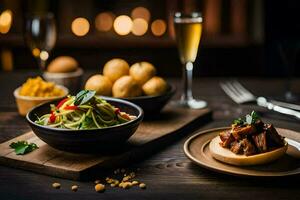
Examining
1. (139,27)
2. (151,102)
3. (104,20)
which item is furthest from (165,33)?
(151,102)

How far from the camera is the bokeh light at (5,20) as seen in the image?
4215mm

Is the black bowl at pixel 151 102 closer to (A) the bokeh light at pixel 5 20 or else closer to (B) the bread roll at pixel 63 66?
(B) the bread roll at pixel 63 66

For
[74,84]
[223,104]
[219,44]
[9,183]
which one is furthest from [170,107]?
[219,44]

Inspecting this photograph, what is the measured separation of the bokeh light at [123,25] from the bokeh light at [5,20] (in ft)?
2.73

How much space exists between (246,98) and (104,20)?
6.76ft

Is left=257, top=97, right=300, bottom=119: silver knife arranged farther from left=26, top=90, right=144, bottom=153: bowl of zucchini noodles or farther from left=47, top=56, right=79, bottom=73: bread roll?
left=47, top=56, right=79, bottom=73: bread roll

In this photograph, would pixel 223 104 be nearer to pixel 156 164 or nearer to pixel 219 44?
pixel 156 164

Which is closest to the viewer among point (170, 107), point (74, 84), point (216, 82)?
point (170, 107)

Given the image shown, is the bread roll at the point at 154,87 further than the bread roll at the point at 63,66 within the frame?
No

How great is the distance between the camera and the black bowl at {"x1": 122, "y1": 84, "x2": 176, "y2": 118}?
2050 millimetres

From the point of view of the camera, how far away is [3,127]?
2047 millimetres

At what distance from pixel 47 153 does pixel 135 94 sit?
20.3 inches

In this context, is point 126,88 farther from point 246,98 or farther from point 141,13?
point 141,13

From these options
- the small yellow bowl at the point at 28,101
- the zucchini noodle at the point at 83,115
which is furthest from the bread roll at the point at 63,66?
the zucchini noodle at the point at 83,115
